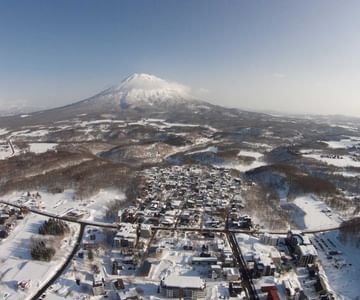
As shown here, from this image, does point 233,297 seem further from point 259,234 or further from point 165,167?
point 165,167

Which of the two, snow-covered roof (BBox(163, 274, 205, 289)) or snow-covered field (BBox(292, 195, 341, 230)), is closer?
snow-covered roof (BBox(163, 274, 205, 289))

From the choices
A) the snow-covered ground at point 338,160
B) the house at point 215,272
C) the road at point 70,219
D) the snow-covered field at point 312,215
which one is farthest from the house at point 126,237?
the snow-covered ground at point 338,160

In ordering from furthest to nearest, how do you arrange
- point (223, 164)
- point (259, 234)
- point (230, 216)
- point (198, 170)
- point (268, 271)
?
point (223, 164) → point (198, 170) → point (230, 216) → point (259, 234) → point (268, 271)

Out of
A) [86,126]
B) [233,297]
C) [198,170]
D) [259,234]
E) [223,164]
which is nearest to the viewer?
[233,297]

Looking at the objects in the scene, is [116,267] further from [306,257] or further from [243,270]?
[306,257]

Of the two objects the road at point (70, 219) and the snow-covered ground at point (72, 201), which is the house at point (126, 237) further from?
the snow-covered ground at point (72, 201)

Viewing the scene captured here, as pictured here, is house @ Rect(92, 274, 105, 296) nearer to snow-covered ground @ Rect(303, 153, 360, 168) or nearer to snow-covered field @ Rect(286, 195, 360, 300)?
snow-covered field @ Rect(286, 195, 360, 300)

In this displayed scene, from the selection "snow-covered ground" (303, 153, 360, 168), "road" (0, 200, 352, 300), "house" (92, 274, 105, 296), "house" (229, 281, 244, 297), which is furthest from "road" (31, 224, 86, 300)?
"snow-covered ground" (303, 153, 360, 168)

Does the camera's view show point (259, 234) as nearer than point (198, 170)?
Yes

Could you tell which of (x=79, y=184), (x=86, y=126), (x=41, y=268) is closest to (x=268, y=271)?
(x=41, y=268)
